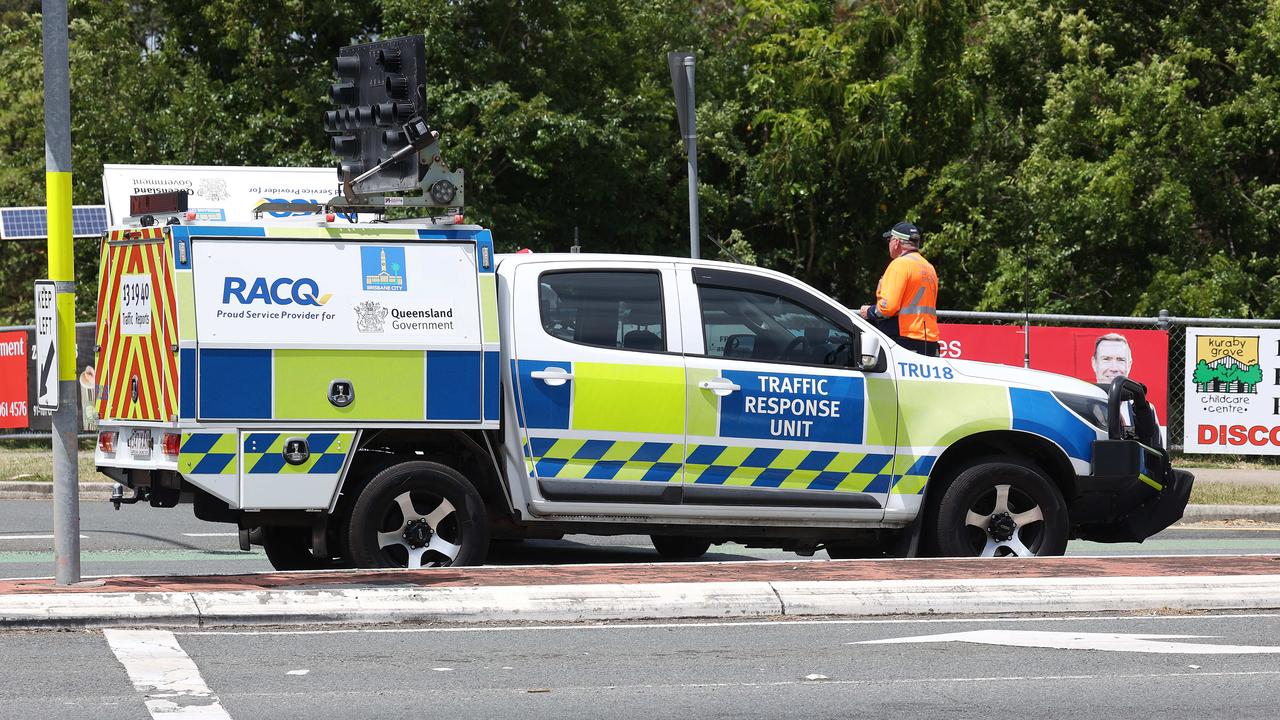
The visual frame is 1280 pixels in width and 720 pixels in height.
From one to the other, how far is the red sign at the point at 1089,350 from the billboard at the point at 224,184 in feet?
23.5

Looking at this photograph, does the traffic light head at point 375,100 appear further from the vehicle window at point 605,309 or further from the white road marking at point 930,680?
the white road marking at point 930,680

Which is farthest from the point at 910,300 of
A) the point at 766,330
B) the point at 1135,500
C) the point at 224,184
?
the point at 224,184

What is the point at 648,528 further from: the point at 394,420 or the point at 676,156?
the point at 676,156

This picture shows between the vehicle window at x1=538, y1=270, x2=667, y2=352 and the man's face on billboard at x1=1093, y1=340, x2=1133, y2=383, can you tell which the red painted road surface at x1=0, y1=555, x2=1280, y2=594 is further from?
the man's face on billboard at x1=1093, y1=340, x2=1133, y2=383

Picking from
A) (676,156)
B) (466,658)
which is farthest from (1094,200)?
(466,658)

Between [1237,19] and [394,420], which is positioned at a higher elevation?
[1237,19]

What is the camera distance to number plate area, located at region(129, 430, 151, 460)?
30.5ft

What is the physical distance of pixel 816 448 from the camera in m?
9.83

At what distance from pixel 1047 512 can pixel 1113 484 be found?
487mm

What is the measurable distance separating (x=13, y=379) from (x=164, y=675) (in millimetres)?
15110

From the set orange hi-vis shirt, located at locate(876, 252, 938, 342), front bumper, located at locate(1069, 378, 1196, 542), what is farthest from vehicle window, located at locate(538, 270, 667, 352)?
front bumper, located at locate(1069, 378, 1196, 542)

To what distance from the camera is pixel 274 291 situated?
9.13m

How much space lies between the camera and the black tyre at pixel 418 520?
9.27m

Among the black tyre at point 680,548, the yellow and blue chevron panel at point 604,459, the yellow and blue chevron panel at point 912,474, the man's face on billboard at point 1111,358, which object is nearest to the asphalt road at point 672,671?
the yellow and blue chevron panel at point 604,459
